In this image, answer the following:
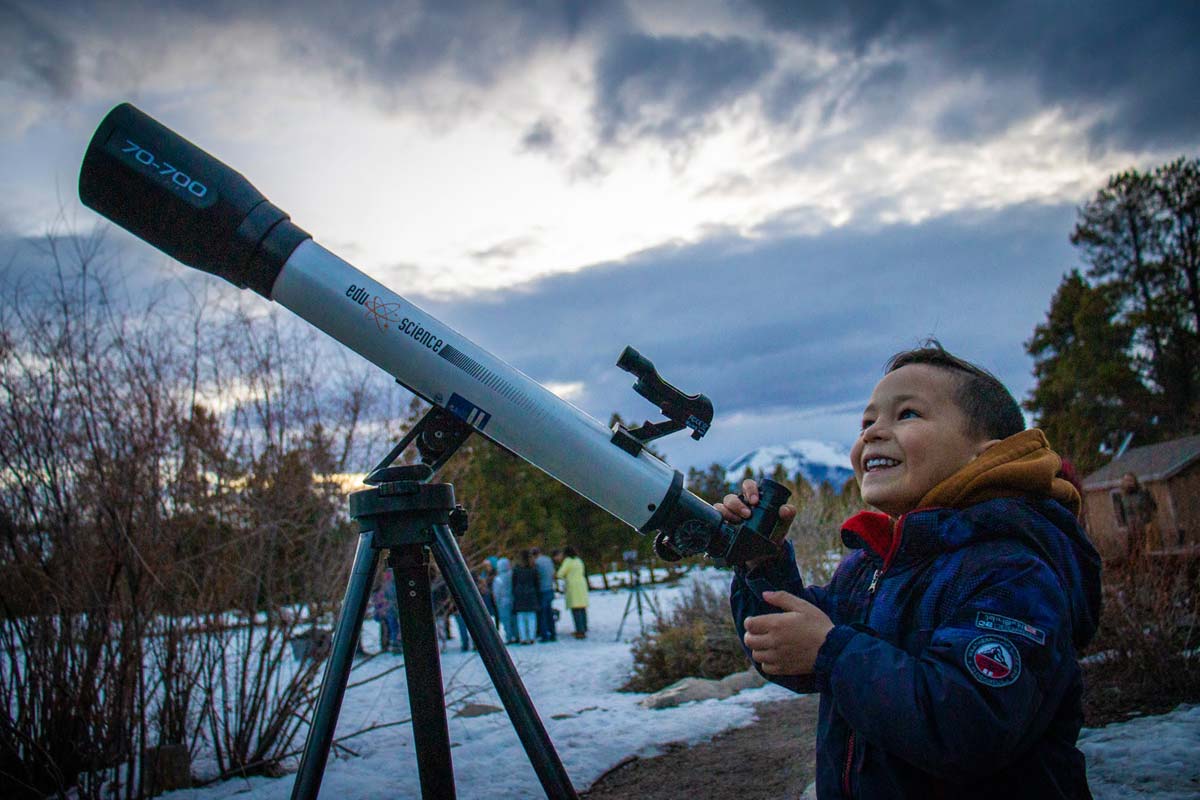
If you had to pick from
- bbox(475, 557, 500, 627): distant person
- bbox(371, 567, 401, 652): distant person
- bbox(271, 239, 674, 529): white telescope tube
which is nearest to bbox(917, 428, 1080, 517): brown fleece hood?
bbox(271, 239, 674, 529): white telescope tube

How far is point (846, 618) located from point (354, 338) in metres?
1.66

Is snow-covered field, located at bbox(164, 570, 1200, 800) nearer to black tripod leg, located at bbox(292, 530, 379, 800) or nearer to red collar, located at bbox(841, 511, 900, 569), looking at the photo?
red collar, located at bbox(841, 511, 900, 569)

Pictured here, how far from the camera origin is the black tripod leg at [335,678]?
1.95 metres

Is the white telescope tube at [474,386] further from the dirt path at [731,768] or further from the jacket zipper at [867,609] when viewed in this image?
the dirt path at [731,768]

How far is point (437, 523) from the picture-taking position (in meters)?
2.18

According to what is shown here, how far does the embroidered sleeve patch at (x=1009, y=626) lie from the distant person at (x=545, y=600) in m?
12.1

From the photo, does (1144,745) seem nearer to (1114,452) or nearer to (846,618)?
(846,618)

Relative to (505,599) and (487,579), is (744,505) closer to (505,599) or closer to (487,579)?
(487,579)

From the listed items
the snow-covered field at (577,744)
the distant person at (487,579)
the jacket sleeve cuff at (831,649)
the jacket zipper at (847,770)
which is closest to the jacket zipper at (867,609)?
the jacket zipper at (847,770)

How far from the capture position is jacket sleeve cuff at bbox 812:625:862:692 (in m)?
1.57

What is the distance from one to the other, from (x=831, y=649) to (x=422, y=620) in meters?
1.13

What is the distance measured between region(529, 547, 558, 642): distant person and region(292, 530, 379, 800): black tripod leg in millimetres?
11397

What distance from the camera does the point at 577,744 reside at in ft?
18.2

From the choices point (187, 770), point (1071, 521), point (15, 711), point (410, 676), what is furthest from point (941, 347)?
point (15, 711)
